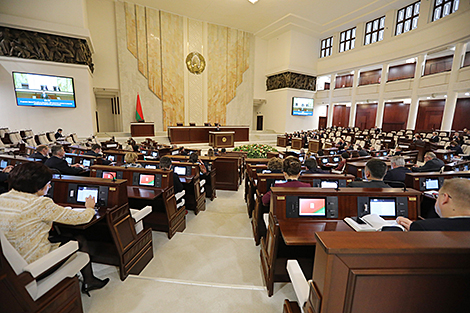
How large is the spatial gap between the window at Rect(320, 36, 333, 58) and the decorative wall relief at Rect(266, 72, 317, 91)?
203cm

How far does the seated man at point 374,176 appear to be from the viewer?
240 centimetres

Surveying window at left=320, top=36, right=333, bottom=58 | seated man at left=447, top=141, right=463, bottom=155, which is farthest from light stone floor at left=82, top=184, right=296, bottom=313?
window at left=320, top=36, right=333, bottom=58

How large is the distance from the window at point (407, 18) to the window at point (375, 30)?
947 mm

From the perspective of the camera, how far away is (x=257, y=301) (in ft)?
6.72

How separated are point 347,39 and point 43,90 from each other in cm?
1929

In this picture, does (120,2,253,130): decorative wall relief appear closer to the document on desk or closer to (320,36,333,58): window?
(320,36,333,58): window

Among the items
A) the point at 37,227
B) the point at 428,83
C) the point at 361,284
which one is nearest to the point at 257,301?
the point at 361,284

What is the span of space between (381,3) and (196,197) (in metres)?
16.3

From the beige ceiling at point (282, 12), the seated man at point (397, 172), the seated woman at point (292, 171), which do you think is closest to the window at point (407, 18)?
the beige ceiling at point (282, 12)

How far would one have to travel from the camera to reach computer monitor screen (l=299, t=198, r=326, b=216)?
6.93 ft

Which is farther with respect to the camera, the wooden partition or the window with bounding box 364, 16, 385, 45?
the window with bounding box 364, 16, 385, 45

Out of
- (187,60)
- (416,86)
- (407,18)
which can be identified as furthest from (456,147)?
(187,60)

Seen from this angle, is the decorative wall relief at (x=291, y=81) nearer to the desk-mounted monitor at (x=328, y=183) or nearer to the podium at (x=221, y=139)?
the podium at (x=221, y=139)

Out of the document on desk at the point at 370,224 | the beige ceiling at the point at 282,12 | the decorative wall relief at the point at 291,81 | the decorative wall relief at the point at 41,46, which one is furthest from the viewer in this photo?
the decorative wall relief at the point at 291,81
